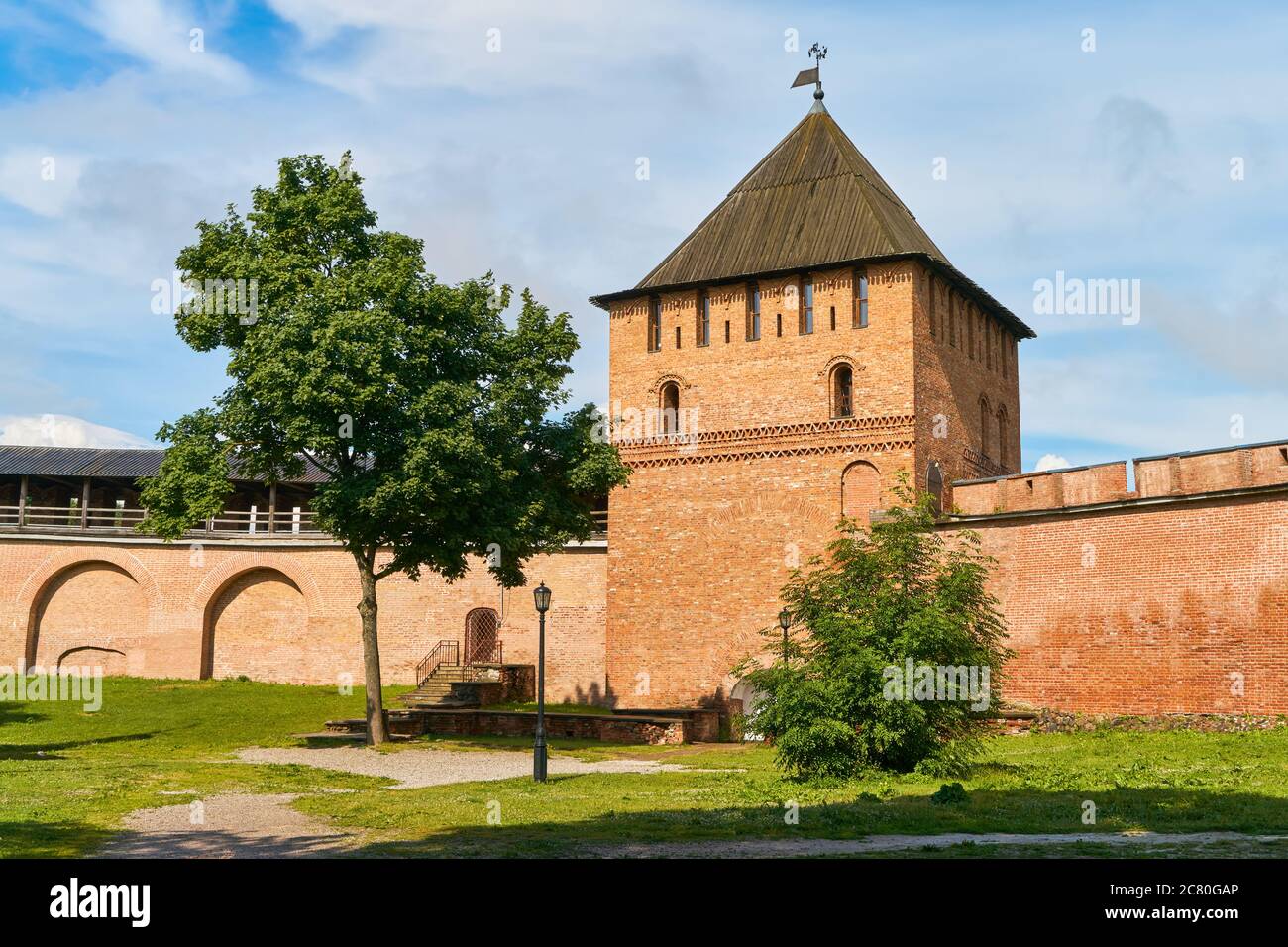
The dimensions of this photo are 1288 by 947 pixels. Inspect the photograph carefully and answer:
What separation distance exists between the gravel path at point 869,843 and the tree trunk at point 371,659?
13.3 meters

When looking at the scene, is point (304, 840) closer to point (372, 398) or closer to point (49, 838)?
point (49, 838)

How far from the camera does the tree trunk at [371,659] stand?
2192 cm

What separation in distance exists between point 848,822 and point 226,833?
546 cm

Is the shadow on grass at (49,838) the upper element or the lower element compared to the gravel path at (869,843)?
lower

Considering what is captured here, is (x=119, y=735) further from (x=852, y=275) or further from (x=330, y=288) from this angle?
(x=852, y=275)

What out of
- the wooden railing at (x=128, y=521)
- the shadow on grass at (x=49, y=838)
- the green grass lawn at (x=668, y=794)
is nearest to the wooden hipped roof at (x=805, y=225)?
the wooden railing at (x=128, y=521)

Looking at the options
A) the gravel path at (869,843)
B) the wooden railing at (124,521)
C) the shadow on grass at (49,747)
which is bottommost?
the shadow on grass at (49,747)

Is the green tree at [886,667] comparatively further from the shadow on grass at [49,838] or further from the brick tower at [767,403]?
the brick tower at [767,403]

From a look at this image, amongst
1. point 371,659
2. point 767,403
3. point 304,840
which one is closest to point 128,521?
point 371,659

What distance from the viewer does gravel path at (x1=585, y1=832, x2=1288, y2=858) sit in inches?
348

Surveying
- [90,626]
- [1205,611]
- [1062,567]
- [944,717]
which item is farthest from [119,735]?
[1205,611]

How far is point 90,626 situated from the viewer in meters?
36.1

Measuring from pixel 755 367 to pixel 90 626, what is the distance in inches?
862

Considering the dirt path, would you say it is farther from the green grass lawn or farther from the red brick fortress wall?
the red brick fortress wall
